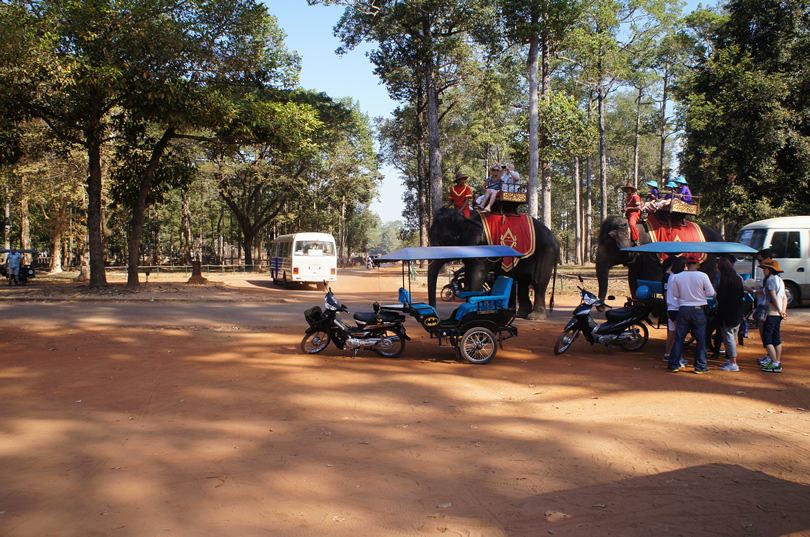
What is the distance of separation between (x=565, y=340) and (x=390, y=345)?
3091 mm

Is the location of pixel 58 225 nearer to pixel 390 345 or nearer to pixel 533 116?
pixel 533 116

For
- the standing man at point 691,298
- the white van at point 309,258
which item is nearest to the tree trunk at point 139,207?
the white van at point 309,258

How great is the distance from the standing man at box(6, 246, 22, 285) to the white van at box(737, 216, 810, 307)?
28808mm

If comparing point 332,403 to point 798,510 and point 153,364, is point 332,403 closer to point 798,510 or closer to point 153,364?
point 153,364

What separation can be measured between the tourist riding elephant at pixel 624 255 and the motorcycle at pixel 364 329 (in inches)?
218

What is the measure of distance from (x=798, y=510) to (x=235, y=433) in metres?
4.82

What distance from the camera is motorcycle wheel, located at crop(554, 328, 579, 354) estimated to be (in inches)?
397

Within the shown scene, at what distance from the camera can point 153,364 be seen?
920 cm

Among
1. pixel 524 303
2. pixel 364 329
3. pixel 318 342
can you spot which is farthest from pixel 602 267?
pixel 318 342

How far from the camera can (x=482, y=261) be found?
11844 mm

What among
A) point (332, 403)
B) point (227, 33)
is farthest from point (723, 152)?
point (332, 403)

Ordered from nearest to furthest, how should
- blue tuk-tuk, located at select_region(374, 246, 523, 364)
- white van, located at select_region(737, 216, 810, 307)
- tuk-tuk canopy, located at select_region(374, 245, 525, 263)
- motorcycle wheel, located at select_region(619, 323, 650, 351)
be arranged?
tuk-tuk canopy, located at select_region(374, 245, 525, 263)
blue tuk-tuk, located at select_region(374, 246, 523, 364)
motorcycle wheel, located at select_region(619, 323, 650, 351)
white van, located at select_region(737, 216, 810, 307)

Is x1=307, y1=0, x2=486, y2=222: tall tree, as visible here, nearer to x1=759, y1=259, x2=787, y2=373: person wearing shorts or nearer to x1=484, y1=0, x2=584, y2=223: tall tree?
x1=484, y1=0, x2=584, y2=223: tall tree

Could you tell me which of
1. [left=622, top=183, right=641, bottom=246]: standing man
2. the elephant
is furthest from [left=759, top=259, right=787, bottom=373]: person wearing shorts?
the elephant
